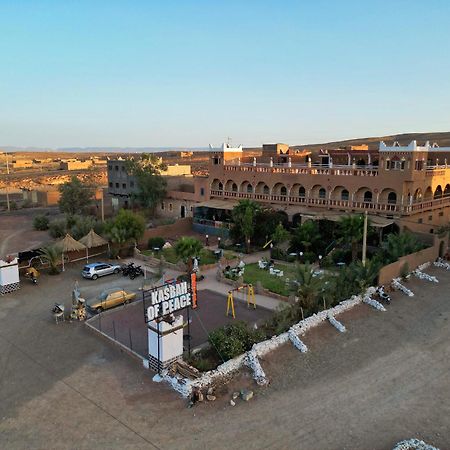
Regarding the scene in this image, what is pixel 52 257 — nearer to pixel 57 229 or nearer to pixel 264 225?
pixel 57 229

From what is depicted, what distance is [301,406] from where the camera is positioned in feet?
45.9

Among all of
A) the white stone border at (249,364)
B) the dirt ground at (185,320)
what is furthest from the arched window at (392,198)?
the white stone border at (249,364)

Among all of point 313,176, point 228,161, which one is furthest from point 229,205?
point 313,176

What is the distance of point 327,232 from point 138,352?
19.5 m

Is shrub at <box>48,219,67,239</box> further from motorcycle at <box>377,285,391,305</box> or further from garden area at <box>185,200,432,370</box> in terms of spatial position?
motorcycle at <box>377,285,391,305</box>

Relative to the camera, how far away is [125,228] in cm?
3228

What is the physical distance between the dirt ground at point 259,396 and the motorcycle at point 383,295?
5.59ft

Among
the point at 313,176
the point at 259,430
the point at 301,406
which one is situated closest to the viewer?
the point at 259,430

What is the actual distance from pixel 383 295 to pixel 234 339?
29.3ft

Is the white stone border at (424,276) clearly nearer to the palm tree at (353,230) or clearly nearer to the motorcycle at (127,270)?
the palm tree at (353,230)

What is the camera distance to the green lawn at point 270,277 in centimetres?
2502

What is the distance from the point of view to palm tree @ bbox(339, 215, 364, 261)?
1109 inches

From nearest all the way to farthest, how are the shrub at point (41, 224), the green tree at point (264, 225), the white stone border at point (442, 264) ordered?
the white stone border at point (442, 264), the green tree at point (264, 225), the shrub at point (41, 224)

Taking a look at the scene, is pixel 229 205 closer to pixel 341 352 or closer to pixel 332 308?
pixel 332 308
